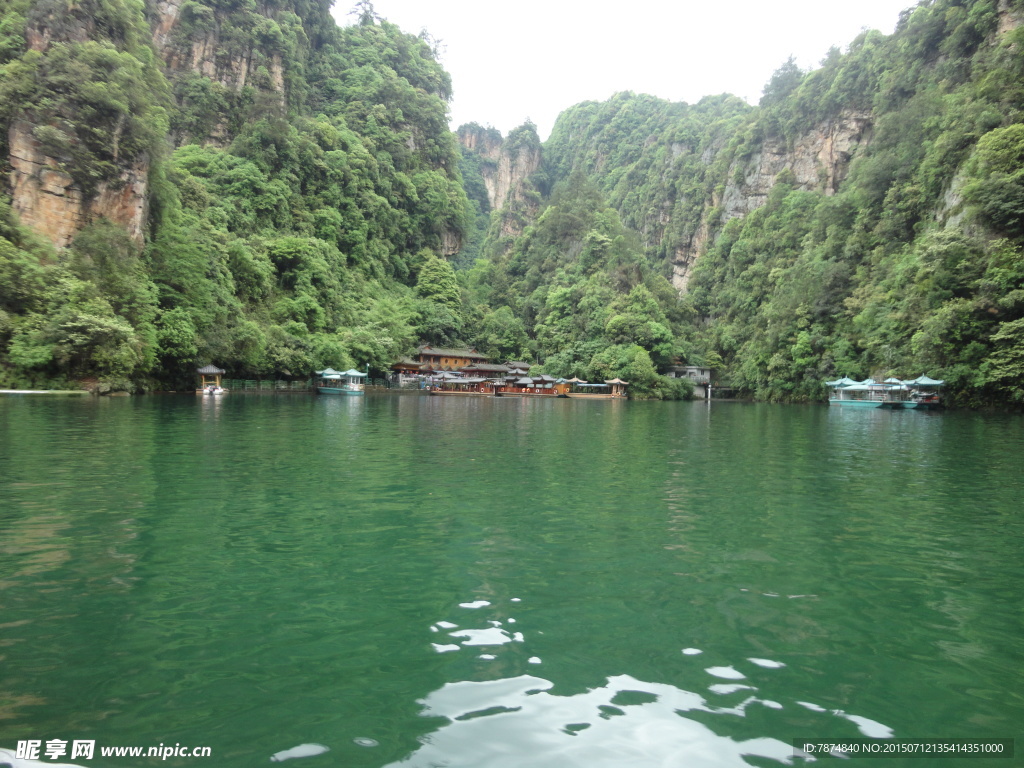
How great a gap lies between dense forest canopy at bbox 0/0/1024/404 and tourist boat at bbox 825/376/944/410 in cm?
133

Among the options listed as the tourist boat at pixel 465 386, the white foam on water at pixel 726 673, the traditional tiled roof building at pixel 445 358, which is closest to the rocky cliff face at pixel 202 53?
the traditional tiled roof building at pixel 445 358

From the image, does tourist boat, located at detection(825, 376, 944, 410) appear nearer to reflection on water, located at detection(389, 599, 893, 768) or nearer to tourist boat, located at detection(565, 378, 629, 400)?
tourist boat, located at detection(565, 378, 629, 400)

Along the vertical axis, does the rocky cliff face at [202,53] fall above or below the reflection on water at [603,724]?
above

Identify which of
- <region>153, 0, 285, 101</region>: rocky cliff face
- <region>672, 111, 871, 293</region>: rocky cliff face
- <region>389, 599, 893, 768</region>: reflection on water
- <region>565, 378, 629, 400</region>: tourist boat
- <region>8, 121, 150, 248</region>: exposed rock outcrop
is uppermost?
<region>153, 0, 285, 101</region>: rocky cliff face

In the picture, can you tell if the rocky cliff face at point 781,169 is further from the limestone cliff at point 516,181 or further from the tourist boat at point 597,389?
the tourist boat at point 597,389

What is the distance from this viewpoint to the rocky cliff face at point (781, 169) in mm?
70750

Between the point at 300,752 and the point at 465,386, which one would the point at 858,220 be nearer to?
the point at 465,386

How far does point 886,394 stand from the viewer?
42688 millimetres

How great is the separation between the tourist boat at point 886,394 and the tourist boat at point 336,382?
3725 cm

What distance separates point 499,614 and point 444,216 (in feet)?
279

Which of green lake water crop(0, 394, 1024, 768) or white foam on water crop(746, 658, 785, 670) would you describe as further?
white foam on water crop(746, 658, 785, 670)

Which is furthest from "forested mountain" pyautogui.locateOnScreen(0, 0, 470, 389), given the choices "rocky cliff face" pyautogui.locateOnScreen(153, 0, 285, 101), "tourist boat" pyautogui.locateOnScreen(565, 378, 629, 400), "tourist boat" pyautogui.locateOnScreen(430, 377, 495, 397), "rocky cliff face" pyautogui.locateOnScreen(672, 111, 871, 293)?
"rocky cliff face" pyautogui.locateOnScreen(672, 111, 871, 293)

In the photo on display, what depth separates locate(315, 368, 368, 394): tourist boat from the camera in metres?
49.1

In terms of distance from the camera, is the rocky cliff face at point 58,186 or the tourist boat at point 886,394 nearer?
the rocky cliff face at point 58,186
